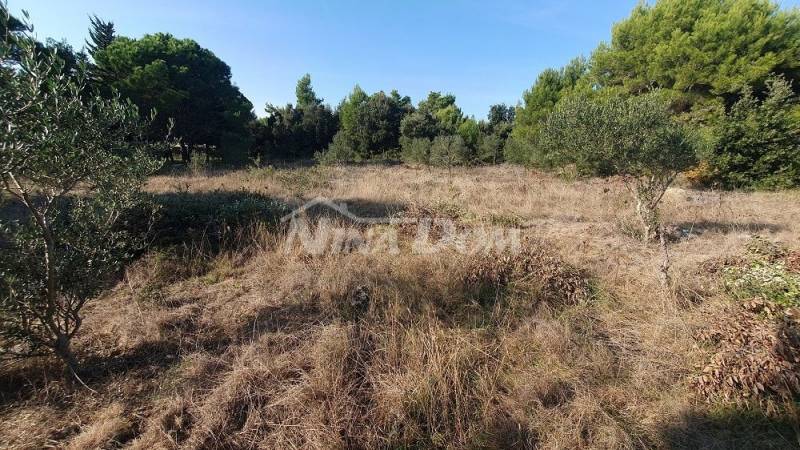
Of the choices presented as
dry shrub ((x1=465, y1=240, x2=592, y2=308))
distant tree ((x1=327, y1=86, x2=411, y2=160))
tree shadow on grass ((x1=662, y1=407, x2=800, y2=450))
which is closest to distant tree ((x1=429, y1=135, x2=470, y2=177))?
distant tree ((x1=327, y1=86, x2=411, y2=160))

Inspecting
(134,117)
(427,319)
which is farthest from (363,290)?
(134,117)

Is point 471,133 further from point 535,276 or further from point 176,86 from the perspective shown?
point 535,276

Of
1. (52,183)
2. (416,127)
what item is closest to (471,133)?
(416,127)

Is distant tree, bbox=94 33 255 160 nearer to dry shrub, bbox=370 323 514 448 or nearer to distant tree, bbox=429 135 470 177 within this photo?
distant tree, bbox=429 135 470 177

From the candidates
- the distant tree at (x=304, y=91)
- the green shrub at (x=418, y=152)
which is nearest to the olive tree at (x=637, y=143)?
the green shrub at (x=418, y=152)

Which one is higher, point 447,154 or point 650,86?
point 650,86

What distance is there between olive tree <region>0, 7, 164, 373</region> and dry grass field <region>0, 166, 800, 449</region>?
1.91 feet

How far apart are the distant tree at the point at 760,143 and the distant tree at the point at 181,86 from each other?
20111 millimetres

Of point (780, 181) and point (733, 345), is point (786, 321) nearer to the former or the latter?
point (733, 345)

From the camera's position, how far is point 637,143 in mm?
5414

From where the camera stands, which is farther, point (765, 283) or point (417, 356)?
point (765, 283)

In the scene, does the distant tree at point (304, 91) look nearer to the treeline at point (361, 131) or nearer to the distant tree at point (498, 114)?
the treeline at point (361, 131)

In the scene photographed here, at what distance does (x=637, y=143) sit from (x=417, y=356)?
18.0ft

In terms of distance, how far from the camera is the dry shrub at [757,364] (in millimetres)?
2107
